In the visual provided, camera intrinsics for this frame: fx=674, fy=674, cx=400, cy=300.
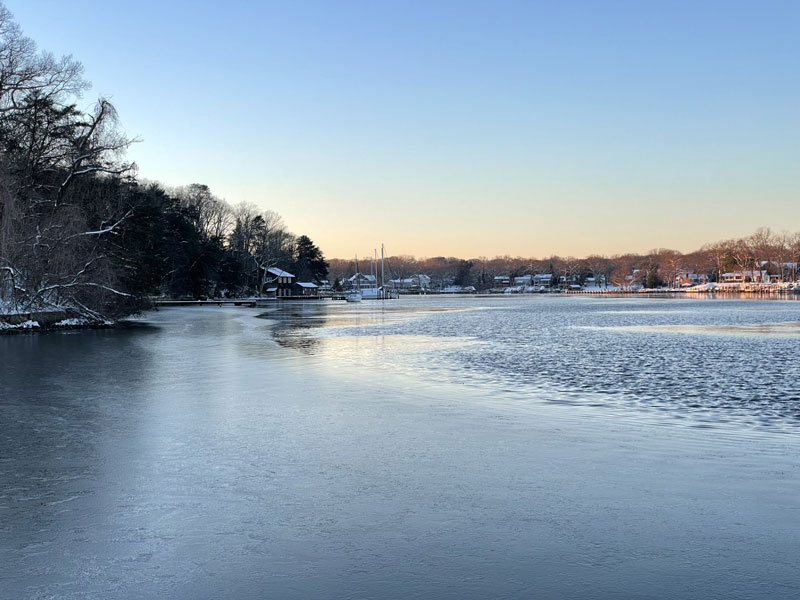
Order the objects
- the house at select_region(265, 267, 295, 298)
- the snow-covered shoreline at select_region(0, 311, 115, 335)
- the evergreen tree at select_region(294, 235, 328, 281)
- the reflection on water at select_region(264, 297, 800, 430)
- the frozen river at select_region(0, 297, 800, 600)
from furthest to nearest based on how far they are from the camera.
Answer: the evergreen tree at select_region(294, 235, 328, 281) → the house at select_region(265, 267, 295, 298) → the snow-covered shoreline at select_region(0, 311, 115, 335) → the reflection on water at select_region(264, 297, 800, 430) → the frozen river at select_region(0, 297, 800, 600)

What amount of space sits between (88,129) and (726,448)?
36.0 metres

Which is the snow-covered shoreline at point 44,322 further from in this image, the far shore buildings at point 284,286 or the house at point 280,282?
the house at point 280,282

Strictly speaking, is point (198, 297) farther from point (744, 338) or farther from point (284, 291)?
point (744, 338)

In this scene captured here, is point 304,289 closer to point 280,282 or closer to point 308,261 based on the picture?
point 280,282

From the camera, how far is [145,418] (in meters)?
10.5

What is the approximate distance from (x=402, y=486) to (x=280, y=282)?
10699cm

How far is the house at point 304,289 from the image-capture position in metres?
114

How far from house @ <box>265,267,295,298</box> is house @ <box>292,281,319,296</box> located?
3.71ft

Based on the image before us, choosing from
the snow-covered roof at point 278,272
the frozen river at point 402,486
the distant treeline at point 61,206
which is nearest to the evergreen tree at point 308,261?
the snow-covered roof at point 278,272

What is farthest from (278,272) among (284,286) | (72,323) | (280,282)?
(72,323)

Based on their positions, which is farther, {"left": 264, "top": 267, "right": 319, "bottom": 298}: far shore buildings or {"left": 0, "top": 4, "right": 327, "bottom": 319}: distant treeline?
{"left": 264, "top": 267, "right": 319, "bottom": 298}: far shore buildings

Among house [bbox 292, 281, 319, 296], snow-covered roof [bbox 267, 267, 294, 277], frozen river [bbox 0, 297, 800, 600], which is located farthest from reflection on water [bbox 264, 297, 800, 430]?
house [bbox 292, 281, 319, 296]

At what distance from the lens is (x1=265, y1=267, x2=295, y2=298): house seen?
4323 inches

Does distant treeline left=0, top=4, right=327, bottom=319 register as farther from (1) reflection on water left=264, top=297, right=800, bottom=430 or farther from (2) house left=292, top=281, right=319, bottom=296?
(2) house left=292, top=281, right=319, bottom=296
